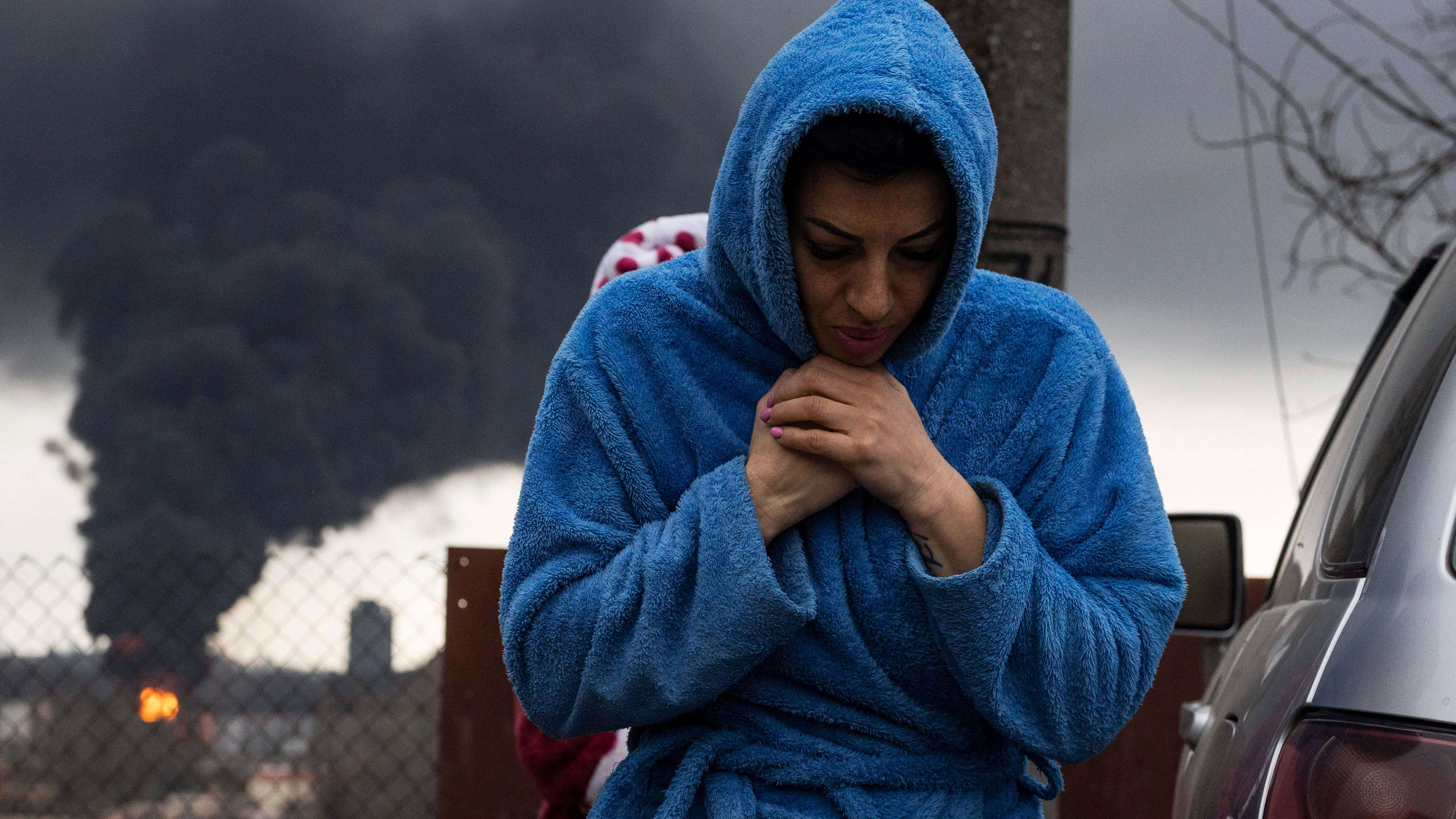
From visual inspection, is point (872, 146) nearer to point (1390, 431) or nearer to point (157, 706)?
point (1390, 431)

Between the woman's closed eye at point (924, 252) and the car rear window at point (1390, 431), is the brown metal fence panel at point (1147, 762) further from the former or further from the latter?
the woman's closed eye at point (924, 252)

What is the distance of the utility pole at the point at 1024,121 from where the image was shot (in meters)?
3.24

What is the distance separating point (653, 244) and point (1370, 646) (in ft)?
5.36

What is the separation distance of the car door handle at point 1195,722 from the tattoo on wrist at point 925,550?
0.79m

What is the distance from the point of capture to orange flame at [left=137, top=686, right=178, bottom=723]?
245 inches

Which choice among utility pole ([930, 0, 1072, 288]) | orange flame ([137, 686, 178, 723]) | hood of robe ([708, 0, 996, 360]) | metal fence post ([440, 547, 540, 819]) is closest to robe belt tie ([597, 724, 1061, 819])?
hood of robe ([708, 0, 996, 360])

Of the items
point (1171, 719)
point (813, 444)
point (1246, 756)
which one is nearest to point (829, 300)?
point (813, 444)

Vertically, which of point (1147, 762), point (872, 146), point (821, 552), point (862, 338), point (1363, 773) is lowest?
point (1147, 762)

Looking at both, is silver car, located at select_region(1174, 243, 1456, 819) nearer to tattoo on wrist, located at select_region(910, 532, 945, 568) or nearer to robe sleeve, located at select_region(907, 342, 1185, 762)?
robe sleeve, located at select_region(907, 342, 1185, 762)

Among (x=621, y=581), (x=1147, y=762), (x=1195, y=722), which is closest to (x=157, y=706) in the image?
(x=1147, y=762)

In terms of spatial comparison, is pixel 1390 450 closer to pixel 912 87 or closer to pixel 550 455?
pixel 912 87

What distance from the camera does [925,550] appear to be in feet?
4.63

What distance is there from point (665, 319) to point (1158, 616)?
68 centimetres

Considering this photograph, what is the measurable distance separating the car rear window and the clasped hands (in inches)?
19.1
